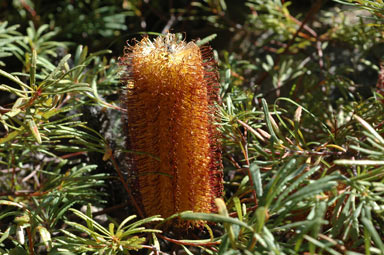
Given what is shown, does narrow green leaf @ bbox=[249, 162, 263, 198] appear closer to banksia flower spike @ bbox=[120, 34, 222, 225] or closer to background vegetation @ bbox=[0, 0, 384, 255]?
background vegetation @ bbox=[0, 0, 384, 255]

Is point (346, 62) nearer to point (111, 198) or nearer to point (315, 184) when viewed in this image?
point (111, 198)

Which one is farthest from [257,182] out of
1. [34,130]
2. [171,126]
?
[34,130]

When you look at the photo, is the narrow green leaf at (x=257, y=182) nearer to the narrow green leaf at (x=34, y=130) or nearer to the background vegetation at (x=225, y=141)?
the background vegetation at (x=225, y=141)

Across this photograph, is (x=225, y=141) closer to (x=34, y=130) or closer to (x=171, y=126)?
(x=171, y=126)

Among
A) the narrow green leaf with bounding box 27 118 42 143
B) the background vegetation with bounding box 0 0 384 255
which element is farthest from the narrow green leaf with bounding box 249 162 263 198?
the narrow green leaf with bounding box 27 118 42 143

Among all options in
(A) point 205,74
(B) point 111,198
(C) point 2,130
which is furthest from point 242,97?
(C) point 2,130

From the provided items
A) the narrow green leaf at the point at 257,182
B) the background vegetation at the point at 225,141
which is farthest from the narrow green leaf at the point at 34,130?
the narrow green leaf at the point at 257,182
